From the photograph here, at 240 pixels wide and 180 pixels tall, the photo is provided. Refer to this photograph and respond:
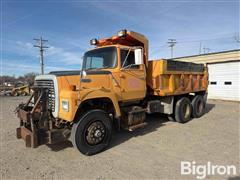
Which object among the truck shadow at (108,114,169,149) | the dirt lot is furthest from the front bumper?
→ the truck shadow at (108,114,169,149)

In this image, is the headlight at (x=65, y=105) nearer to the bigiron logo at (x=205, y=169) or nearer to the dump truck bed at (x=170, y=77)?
the bigiron logo at (x=205, y=169)

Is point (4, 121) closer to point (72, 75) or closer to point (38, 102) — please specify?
point (38, 102)

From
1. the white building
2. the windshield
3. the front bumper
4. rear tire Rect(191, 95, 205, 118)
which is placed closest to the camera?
the front bumper

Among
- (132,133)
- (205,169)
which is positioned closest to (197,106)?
(132,133)

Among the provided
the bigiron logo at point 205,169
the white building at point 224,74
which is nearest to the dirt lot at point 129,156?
the bigiron logo at point 205,169

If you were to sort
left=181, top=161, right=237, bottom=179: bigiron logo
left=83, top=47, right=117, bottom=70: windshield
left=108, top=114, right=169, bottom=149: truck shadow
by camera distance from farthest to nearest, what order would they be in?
left=108, top=114, right=169, bottom=149: truck shadow
left=83, top=47, right=117, bottom=70: windshield
left=181, top=161, right=237, bottom=179: bigiron logo

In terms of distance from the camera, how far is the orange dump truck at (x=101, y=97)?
4172mm

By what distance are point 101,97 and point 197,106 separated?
5.86 meters

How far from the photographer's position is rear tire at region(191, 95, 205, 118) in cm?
844

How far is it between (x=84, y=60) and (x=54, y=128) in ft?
8.46

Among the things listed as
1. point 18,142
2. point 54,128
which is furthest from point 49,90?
point 18,142

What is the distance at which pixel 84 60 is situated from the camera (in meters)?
6.19

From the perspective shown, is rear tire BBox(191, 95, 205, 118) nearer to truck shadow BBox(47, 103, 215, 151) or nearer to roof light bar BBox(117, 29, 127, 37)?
truck shadow BBox(47, 103, 215, 151)

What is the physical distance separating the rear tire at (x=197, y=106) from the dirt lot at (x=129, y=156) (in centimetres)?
221
